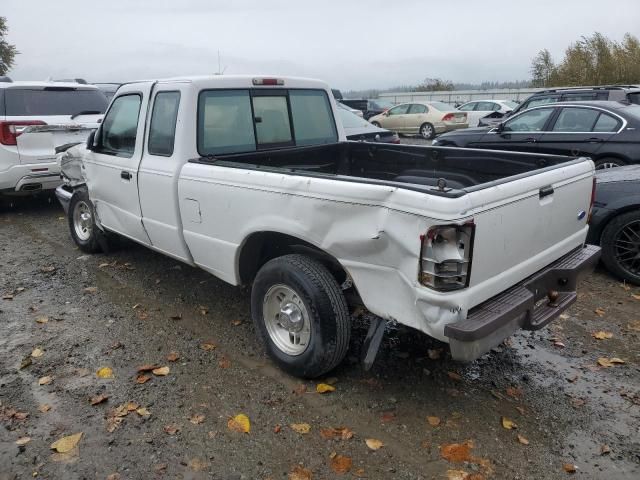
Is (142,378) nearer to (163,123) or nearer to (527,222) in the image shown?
(163,123)

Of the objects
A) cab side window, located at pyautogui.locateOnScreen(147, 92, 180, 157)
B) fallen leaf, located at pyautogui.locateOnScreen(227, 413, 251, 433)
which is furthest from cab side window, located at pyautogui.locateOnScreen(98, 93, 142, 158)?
fallen leaf, located at pyautogui.locateOnScreen(227, 413, 251, 433)

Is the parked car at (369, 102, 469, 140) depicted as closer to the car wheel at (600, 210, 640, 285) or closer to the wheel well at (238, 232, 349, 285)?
the car wheel at (600, 210, 640, 285)

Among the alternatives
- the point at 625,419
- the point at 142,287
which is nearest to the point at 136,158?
the point at 142,287

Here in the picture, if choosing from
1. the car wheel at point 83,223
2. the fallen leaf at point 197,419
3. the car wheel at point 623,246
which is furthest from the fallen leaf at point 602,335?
the car wheel at point 83,223

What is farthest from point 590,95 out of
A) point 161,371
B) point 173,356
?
point 161,371

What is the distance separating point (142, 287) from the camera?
5320 mm

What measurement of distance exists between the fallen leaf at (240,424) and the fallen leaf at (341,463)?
570mm

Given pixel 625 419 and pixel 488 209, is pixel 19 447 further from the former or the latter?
pixel 625 419

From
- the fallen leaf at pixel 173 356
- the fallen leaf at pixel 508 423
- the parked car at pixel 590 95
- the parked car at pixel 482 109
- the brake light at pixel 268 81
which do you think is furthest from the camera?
the parked car at pixel 482 109

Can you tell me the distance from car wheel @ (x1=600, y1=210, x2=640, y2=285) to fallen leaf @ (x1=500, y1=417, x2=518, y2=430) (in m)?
2.77

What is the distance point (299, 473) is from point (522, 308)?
1.53 meters

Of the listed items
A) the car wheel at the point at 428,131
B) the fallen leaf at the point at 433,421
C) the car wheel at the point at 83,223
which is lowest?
the car wheel at the point at 428,131

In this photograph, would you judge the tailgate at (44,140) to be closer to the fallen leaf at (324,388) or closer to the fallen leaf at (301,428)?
the fallen leaf at (324,388)

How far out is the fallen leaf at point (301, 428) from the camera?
10.1 ft
